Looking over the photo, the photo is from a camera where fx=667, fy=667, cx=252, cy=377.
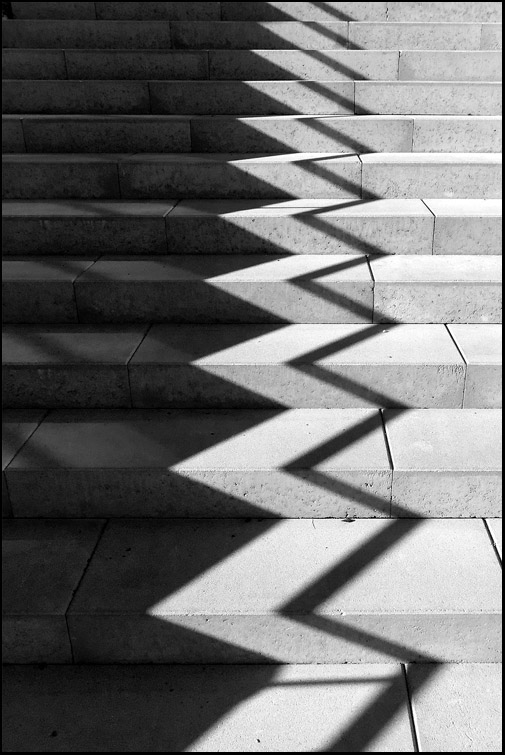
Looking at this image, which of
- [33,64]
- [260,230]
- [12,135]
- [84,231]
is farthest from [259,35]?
[84,231]

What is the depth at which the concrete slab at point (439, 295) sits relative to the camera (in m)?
3.21

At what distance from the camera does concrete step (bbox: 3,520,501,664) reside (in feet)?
7.34

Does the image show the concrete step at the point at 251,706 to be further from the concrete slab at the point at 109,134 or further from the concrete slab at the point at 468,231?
the concrete slab at the point at 109,134

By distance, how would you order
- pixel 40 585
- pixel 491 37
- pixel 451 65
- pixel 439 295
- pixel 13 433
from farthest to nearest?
pixel 491 37 → pixel 451 65 → pixel 439 295 → pixel 13 433 → pixel 40 585

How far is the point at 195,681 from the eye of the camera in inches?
88.7

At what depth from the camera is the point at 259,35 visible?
5.05 m

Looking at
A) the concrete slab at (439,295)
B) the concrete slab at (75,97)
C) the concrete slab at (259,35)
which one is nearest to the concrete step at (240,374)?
the concrete slab at (439,295)

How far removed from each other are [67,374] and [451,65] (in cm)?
358

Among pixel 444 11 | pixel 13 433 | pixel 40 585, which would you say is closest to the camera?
pixel 40 585

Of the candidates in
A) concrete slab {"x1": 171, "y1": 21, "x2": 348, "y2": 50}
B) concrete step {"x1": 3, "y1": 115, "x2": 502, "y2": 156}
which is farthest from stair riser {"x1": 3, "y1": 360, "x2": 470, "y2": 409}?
concrete slab {"x1": 171, "y1": 21, "x2": 348, "y2": 50}

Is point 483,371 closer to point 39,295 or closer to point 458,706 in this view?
point 458,706

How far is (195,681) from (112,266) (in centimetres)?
212

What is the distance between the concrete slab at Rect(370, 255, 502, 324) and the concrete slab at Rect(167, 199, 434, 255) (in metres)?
0.30

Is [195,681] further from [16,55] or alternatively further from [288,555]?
[16,55]
